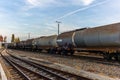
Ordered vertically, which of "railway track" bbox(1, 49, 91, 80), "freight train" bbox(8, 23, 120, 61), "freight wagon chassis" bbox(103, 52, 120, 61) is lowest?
"railway track" bbox(1, 49, 91, 80)

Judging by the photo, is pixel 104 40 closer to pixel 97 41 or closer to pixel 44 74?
pixel 97 41

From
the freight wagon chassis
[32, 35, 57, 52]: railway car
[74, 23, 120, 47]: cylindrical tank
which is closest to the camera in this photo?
[74, 23, 120, 47]: cylindrical tank

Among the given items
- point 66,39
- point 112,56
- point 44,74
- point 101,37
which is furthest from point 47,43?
point 44,74

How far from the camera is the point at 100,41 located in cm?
2325

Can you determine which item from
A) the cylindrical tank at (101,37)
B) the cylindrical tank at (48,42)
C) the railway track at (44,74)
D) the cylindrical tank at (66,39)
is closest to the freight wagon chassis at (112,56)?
the cylindrical tank at (101,37)

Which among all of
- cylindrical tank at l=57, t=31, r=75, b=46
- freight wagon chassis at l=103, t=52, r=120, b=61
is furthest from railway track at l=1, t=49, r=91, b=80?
cylindrical tank at l=57, t=31, r=75, b=46

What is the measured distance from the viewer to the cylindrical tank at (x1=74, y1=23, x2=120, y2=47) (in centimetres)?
2080

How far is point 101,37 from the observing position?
75.4 ft

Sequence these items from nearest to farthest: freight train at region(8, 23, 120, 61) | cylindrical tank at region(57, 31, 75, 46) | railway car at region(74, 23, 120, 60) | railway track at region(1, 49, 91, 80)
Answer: railway track at region(1, 49, 91, 80) → railway car at region(74, 23, 120, 60) → freight train at region(8, 23, 120, 61) → cylindrical tank at region(57, 31, 75, 46)

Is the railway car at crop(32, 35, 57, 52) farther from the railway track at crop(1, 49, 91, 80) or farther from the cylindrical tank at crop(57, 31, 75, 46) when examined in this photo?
the railway track at crop(1, 49, 91, 80)

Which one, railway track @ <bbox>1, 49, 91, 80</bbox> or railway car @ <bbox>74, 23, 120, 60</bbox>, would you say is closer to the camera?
railway track @ <bbox>1, 49, 91, 80</bbox>

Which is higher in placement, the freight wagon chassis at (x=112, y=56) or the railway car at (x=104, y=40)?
the railway car at (x=104, y=40)

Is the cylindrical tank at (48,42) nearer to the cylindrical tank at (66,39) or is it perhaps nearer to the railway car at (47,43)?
the railway car at (47,43)

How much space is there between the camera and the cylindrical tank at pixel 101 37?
2080 centimetres
